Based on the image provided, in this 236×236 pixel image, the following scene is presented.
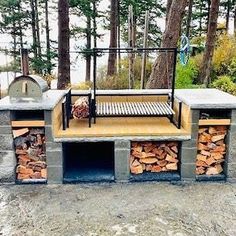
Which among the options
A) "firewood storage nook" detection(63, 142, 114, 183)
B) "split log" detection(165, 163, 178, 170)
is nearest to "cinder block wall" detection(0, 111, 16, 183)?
"firewood storage nook" detection(63, 142, 114, 183)

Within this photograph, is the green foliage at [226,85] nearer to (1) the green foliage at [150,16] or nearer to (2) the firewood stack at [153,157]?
(2) the firewood stack at [153,157]

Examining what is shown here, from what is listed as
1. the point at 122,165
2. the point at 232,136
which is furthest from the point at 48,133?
the point at 232,136

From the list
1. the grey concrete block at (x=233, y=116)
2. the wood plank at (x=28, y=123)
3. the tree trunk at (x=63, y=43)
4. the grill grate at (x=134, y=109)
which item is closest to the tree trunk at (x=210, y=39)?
the tree trunk at (x=63, y=43)

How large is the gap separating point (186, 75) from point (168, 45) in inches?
100

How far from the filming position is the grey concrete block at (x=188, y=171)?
390 cm

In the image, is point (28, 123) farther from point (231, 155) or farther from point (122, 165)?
point (231, 155)

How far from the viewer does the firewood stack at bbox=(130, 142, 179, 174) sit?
3.92 metres

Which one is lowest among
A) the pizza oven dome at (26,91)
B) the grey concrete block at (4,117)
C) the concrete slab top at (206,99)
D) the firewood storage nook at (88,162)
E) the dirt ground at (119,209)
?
the dirt ground at (119,209)

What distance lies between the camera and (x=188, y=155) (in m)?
3.89

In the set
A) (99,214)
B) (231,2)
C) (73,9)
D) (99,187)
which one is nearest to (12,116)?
(99,187)

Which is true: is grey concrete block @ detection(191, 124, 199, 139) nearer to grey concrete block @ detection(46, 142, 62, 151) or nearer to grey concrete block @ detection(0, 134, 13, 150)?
grey concrete block @ detection(46, 142, 62, 151)

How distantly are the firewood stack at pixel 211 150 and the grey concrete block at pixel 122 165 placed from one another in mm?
873

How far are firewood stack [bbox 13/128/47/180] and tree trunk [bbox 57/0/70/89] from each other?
4174 millimetres

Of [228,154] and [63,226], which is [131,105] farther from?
[63,226]
